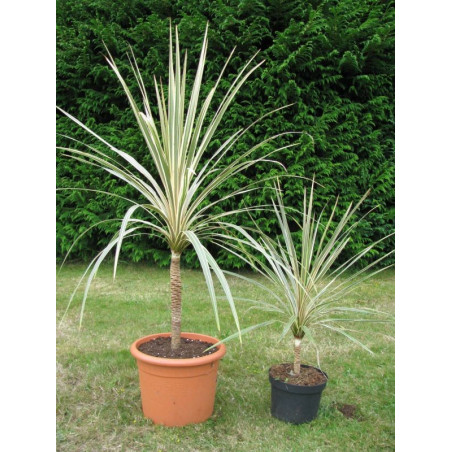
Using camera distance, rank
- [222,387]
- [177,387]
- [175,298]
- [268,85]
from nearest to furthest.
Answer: [177,387], [175,298], [222,387], [268,85]

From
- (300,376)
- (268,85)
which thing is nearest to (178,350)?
(300,376)

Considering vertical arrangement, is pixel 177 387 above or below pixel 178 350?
below

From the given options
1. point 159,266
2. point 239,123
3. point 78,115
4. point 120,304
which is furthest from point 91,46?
point 120,304

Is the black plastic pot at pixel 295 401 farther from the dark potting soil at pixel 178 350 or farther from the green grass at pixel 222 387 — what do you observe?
the dark potting soil at pixel 178 350

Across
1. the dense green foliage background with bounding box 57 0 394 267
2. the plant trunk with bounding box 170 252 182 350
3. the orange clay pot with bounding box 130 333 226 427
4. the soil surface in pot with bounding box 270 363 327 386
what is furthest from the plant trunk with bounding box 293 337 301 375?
the dense green foliage background with bounding box 57 0 394 267

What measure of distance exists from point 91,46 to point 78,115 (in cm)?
80

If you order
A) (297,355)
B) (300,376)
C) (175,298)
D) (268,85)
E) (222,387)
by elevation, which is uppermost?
(268,85)

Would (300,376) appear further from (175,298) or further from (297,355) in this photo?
(175,298)

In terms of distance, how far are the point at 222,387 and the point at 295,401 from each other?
1.71 feet

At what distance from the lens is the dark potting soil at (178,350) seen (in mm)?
1926

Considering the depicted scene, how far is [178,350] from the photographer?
1.97 m

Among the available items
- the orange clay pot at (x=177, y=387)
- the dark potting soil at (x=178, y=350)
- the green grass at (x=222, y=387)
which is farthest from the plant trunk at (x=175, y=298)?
the green grass at (x=222, y=387)

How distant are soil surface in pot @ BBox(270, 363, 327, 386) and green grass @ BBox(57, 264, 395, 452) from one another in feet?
0.64

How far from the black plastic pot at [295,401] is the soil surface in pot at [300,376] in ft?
0.12
